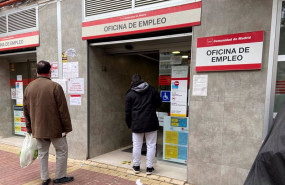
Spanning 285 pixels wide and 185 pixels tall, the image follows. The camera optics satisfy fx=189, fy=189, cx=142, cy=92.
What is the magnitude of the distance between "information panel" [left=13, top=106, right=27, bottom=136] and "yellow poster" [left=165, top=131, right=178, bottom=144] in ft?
16.1

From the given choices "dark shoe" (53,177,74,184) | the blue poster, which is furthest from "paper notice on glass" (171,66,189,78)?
"dark shoe" (53,177,74,184)

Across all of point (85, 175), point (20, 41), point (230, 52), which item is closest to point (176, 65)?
point (230, 52)

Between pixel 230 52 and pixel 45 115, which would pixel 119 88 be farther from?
pixel 230 52

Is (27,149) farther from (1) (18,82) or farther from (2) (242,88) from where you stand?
(1) (18,82)

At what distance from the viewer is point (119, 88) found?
5.08m

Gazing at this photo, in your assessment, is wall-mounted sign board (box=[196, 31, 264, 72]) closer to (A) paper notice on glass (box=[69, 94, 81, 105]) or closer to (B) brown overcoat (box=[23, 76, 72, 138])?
(B) brown overcoat (box=[23, 76, 72, 138])

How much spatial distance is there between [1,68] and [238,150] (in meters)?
7.02

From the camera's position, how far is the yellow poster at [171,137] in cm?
388

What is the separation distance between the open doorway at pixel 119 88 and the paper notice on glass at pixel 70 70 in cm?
37

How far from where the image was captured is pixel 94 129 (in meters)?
4.41

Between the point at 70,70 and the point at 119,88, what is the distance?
1328mm

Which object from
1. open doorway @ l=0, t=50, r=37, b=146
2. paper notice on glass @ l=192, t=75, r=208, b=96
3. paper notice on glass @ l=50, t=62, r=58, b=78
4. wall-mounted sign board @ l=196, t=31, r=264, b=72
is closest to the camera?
wall-mounted sign board @ l=196, t=31, r=264, b=72

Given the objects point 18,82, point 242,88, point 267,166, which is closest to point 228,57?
point 242,88

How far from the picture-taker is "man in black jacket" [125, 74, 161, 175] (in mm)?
3450
